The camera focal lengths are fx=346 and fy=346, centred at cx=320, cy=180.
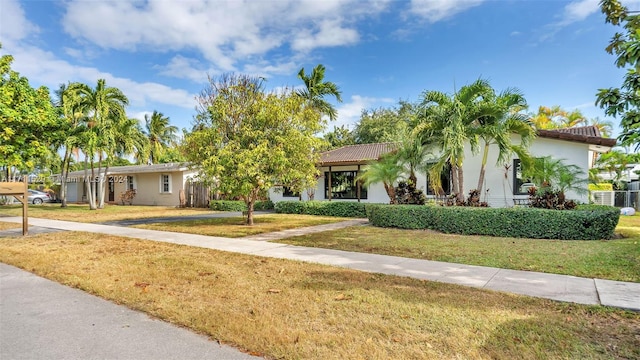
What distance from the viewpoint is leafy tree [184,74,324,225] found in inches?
454

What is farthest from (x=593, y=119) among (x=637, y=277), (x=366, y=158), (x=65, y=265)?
(x=65, y=265)

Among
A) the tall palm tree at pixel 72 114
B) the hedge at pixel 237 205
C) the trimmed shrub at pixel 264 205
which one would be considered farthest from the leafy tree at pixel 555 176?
the tall palm tree at pixel 72 114

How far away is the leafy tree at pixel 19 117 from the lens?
38.4 feet

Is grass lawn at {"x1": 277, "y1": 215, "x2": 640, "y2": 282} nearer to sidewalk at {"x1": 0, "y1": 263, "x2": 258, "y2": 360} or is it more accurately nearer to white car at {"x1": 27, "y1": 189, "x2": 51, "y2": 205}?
sidewalk at {"x1": 0, "y1": 263, "x2": 258, "y2": 360}

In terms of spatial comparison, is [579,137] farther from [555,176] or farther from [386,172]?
[386,172]

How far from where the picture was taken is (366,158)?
1855 centimetres

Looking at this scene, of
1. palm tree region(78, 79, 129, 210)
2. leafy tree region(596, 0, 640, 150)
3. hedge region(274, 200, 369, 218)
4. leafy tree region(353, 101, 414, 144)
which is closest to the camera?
leafy tree region(596, 0, 640, 150)

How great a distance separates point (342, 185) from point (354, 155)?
1924 mm

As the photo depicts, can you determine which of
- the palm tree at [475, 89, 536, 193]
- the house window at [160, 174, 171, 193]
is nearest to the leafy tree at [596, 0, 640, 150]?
the palm tree at [475, 89, 536, 193]

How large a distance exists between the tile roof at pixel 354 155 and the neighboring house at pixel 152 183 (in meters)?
9.60

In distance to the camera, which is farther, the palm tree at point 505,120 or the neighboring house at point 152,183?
the neighboring house at point 152,183

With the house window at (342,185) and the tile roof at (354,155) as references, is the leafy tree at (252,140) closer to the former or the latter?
the tile roof at (354,155)

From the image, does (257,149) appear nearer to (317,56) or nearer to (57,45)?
(57,45)

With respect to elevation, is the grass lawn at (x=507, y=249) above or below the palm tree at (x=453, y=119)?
below
